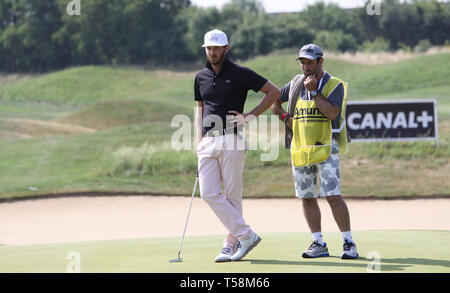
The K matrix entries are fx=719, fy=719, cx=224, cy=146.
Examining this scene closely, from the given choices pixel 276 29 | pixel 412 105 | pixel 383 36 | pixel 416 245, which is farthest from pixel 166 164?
pixel 383 36

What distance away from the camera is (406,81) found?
47.9m

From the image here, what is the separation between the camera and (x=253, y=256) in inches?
277

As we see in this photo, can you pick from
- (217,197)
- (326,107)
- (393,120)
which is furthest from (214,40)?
(393,120)

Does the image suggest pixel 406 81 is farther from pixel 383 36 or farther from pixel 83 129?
pixel 383 36

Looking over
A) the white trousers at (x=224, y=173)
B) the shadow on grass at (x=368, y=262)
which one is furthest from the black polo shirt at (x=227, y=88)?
the shadow on grass at (x=368, y=262)

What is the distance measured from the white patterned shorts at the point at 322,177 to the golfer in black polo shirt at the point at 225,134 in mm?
596

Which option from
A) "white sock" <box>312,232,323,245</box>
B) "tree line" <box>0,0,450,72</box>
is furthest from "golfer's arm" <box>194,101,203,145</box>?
"tree line" <box>0,0,450,72</box>

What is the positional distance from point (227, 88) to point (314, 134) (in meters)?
0.92

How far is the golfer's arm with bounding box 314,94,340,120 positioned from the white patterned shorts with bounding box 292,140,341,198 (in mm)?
298

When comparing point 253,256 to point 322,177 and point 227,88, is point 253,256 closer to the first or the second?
point 322,177

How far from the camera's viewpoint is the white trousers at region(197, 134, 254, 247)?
6.72m

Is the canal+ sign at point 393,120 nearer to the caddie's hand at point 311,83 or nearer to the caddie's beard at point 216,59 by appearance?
the caddie's hand at point 311,83

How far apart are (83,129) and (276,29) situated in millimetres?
44693

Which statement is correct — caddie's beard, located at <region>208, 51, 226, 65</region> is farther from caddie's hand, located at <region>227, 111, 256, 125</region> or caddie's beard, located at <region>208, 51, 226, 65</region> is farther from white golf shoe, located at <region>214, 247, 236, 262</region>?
white golf shoe, located at <region>214, 247, 236, 262</region>
